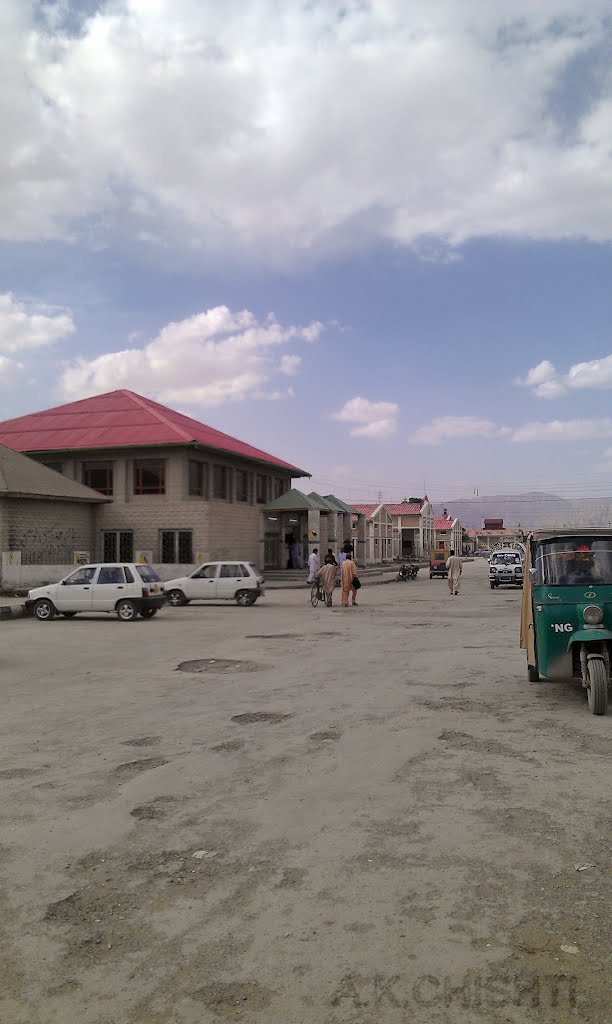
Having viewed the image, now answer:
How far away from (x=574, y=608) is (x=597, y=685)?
0.95 metres

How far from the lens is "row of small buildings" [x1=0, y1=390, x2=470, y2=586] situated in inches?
1256

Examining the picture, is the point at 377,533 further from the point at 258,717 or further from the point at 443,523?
the point at 258,717

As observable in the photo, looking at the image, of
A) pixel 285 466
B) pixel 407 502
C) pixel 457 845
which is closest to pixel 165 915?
pixel 457 845

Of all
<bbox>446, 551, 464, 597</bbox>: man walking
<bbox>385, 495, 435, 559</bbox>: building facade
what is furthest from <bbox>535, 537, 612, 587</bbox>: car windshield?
<bbox>385, 495, 435, 559</bbox>: building facade

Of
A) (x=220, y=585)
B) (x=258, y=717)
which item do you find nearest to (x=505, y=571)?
(x=220, y=585)

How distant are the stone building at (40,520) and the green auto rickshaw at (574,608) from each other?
23.8 metres

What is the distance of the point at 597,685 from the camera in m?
8.02

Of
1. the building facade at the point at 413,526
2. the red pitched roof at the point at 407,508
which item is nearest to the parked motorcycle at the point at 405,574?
the building facade at the point at 413,526

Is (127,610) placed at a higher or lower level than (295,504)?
lower

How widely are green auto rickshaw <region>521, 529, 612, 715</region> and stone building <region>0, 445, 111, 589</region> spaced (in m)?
23.8

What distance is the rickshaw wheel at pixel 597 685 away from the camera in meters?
7.96

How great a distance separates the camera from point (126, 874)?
4.07m

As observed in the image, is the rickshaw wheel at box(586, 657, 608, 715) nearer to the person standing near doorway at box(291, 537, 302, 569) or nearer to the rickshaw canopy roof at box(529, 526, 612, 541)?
the rickshaw canopy roof at box(529, 526, 612, 541)

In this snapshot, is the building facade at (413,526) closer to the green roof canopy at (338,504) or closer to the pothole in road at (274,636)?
the green roof canopy at (338,504)
